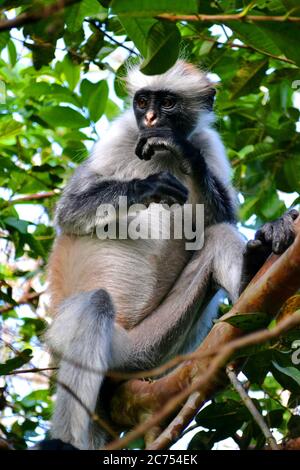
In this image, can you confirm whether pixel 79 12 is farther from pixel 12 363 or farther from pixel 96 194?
pixel 12 363

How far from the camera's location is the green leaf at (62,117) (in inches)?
241

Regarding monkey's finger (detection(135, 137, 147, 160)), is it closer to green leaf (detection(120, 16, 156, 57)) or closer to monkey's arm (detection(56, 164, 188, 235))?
monkey's arm (detection(56, 164, 188, 235))

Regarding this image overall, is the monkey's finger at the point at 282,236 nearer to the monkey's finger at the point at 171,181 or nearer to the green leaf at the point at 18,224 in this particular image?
the monkey's finger at the point at 171,181

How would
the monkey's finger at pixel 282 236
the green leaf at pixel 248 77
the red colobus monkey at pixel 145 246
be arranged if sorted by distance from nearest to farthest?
the monkey's finger at pixel 282 236
the red colobus monkey at pixel 145 246
the green leaf at pixel 248 77

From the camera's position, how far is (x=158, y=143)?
5637 mm

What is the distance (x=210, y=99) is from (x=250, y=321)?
3589 millimetres

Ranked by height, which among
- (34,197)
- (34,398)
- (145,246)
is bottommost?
(34,398)

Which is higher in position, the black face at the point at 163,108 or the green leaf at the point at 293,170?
the black face at the point at 163,108

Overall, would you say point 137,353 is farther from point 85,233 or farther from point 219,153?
point 219,153

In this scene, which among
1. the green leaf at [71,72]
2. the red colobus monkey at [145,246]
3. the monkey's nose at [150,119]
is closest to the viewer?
the red colobus monkey at [145,246]

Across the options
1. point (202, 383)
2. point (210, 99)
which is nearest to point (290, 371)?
point (202, 383)

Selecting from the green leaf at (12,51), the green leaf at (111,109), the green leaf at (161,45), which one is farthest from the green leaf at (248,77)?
the green leaf at (161,45)

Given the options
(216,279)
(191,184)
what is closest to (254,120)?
(191,184)

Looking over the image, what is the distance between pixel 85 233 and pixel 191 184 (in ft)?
3.01
